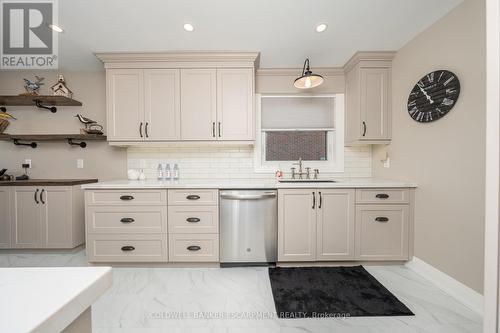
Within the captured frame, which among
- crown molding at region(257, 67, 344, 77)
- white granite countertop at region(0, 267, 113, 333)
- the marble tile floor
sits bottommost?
the marble tile floor

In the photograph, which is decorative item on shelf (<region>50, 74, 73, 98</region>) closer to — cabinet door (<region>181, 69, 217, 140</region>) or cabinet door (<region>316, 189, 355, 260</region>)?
cabinet door (<region>181, 69, 217, 140</region>)

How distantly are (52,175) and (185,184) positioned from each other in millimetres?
2229

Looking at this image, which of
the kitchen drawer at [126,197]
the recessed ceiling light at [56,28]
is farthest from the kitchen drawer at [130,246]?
the recessed ceiling light at [56,28]

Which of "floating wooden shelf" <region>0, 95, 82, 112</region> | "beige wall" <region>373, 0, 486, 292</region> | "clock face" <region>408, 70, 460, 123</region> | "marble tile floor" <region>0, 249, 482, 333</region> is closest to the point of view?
"marble tile floor" <region>0, 249, 482, 333</region>

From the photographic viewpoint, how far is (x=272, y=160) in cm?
310

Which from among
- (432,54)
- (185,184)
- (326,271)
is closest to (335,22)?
(432,54)

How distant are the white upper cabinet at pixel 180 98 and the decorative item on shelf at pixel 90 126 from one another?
43 cm

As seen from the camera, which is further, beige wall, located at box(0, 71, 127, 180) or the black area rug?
beige wall, located at box(0, 71, 127, 180)

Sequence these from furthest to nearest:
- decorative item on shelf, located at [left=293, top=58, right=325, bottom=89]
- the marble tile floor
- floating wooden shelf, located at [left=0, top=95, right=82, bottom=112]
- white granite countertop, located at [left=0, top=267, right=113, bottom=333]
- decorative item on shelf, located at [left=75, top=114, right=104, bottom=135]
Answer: decorative item on shelf, located at [left=75, top=114, right=104, bottom=135] < floating wooden shelf, located at [left=0, top=95, right=82, bottom=112] < decorative item on shelf, located at [left=293, top=58, right=325, bottom=89] < the marble tile floor < white granite countertop, located at [left=0, top=267, right=113, bottom=333]

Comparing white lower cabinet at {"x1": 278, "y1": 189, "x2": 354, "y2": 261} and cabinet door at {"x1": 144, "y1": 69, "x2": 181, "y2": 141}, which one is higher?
cabinet door at {"x1": 144, "y1": 69, "x2": 181, "y2": 141}

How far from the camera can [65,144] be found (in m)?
3.03

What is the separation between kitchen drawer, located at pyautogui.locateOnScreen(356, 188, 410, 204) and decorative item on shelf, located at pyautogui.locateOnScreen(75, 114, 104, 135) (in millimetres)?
3463

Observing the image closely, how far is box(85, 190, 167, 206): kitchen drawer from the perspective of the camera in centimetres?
233

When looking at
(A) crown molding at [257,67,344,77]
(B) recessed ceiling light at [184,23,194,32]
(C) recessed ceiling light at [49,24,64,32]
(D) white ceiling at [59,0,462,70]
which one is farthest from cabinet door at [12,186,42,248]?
(A) crown molding at [257,67,344,77]
